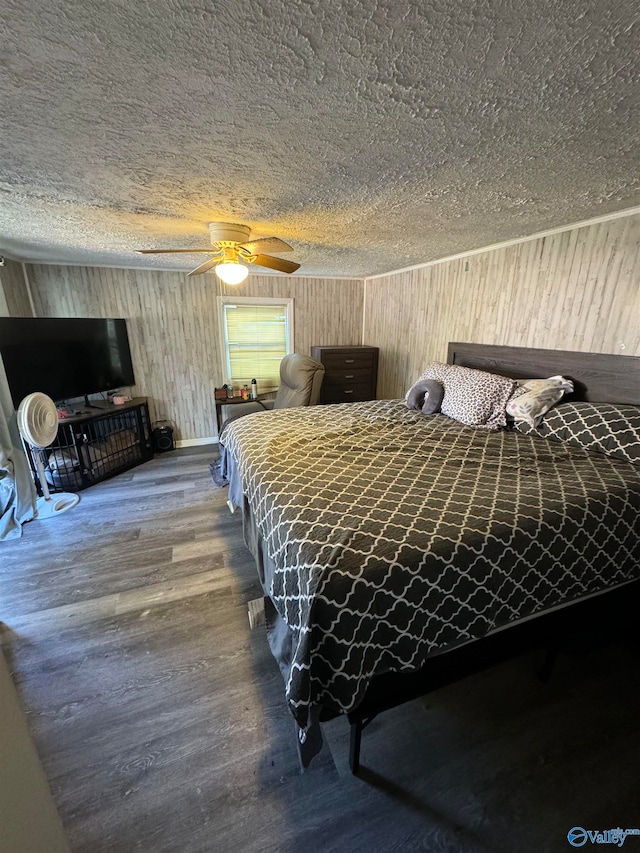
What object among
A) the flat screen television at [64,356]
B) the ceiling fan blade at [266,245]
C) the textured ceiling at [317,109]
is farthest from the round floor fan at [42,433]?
the ceiling fan blade at [266,245]

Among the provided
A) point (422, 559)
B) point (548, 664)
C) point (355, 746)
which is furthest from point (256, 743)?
point (548, 664)

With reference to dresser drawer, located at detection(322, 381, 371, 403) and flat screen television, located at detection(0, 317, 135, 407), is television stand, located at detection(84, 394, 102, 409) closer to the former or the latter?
flat screen television, located at detection(0, 317, 135, 407)

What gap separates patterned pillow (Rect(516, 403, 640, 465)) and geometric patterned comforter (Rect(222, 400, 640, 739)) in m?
0.08

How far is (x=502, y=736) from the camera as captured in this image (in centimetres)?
133

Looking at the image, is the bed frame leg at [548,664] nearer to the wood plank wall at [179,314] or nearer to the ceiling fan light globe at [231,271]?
the ceiling fan light globe at [231,271]

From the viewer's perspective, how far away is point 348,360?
4.34m

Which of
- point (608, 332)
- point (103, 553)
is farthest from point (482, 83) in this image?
point (103, 553)

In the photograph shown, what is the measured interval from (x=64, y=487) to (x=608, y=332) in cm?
457

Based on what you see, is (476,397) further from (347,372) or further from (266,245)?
(347,372)

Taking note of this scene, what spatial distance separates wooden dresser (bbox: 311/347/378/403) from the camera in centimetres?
429

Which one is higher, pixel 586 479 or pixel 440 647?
pixel 586 479

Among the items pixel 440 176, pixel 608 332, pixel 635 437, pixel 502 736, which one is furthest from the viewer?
pixel 608 332

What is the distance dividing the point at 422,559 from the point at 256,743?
101 centimetres

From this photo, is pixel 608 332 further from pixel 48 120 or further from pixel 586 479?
pixel 48 120
